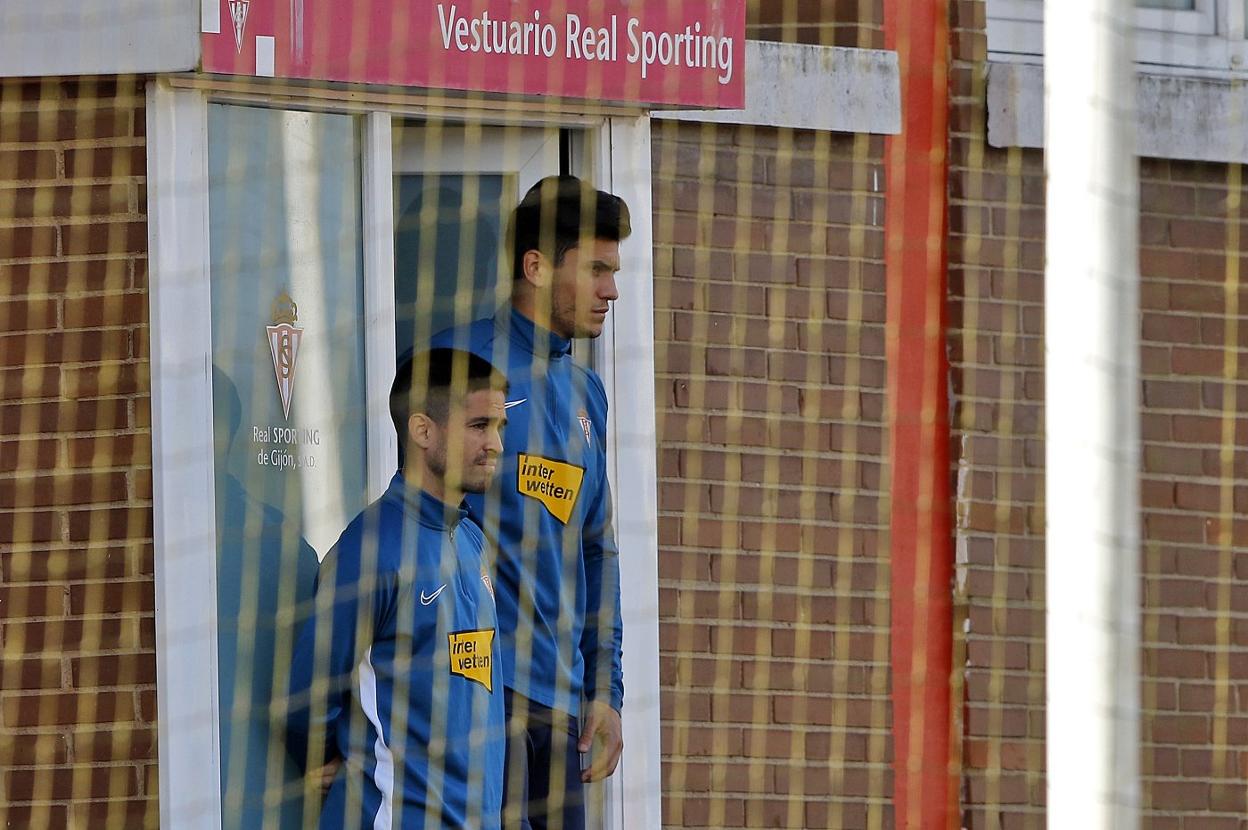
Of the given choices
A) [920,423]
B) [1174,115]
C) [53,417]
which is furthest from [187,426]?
[1174,115]

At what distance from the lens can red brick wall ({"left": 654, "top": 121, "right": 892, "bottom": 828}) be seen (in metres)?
6.69

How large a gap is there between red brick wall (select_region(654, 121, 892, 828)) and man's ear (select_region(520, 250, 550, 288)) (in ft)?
2.16

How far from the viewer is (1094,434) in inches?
143

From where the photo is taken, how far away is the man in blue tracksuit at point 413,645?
578 centimetres

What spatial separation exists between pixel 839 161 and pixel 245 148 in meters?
1.71

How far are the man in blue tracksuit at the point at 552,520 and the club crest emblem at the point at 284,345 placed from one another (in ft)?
1.15

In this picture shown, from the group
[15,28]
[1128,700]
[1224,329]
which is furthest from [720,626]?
[1128,700]

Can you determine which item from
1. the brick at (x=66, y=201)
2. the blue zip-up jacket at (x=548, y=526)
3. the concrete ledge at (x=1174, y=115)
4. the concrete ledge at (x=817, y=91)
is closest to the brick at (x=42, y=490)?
the brick at (x=66, y=201)

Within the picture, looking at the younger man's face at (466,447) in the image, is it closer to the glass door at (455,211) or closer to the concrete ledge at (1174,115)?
the glass door at (455,211)

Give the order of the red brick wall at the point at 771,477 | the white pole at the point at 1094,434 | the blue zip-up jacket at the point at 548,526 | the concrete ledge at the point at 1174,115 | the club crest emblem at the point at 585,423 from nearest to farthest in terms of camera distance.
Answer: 1. the white pole at the point at 1094,434
2. the blue zip-up jacket at the point at 548,526
3. the club crest emblem at the point at 585,423
4. the red brick wall at the point at 771,477
5. the concrete ledge at the point at 1174,115

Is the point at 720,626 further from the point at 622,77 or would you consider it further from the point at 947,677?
the point at 622,77

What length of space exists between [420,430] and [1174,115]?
8.37 ft

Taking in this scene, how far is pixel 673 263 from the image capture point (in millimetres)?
6695

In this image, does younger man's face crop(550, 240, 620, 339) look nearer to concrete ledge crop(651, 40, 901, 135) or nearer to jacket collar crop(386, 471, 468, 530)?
jacket collar crop(386, 471, 468, 530)
